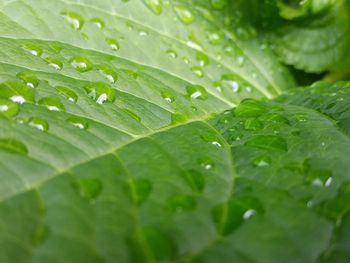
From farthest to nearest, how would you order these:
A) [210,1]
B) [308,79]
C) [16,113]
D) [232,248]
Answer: [308,79]
[210,1]
[16,113]
[232,248]

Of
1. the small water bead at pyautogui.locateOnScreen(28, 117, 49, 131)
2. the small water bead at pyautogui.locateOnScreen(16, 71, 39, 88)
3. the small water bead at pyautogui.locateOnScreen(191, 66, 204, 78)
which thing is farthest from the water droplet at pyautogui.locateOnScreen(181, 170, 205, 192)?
the small water bead at pyautogui.locateOnScreen(191, 66, 204, 78)

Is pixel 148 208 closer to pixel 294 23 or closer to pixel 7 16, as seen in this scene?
pixel 7 16

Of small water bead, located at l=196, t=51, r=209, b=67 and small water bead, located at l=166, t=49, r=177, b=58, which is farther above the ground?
small water bead, located at l=196, t=51, r=209, b=67

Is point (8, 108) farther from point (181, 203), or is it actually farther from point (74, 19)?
point (74, 19)

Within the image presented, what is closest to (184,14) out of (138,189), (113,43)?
(113,43)

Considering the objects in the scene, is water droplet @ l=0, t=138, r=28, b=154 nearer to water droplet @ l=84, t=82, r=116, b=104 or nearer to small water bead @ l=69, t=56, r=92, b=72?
water droplet @ l=84, t=82, r=116, b=104

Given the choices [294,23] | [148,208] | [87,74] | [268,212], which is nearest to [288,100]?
[294,23]

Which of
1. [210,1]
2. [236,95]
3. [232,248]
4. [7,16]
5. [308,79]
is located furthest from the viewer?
[308,79]
